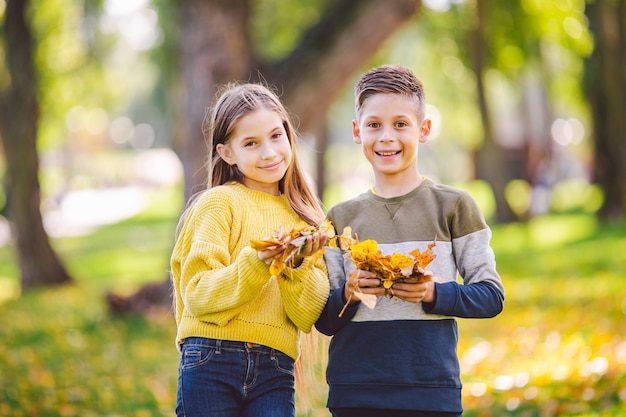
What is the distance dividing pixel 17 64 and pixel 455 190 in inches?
498

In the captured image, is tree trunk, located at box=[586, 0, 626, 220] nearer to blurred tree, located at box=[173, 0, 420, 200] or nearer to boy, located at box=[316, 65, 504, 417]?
blurred tree, located at box=[173, 0, 420, 200]

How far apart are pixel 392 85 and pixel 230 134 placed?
688mm

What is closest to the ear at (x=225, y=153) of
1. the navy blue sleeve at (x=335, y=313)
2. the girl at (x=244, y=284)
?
the girl at (x=244, y=284)

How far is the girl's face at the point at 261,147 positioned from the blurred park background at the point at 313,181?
858 millimetres

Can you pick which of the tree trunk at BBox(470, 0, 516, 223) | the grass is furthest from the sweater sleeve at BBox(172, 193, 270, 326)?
the tree trunk at BBox(470, 0, 516, 223)

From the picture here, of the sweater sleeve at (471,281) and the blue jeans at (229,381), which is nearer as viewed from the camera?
the sweater sleeve at (471,281)

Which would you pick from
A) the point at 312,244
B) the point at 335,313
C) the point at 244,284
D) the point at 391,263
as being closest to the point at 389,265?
the point at 391,263

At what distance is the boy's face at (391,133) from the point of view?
10.2ft

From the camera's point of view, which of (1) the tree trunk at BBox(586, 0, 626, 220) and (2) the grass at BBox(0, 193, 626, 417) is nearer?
(2) the grass at BBox(0, 193, 626, 417)

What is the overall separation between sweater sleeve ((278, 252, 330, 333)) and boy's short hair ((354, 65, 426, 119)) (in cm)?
65

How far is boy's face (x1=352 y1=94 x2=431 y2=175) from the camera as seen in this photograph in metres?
3.12

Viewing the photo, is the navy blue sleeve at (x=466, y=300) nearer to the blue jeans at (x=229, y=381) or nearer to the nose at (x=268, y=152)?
the blue jeans at (x=229, y=381)

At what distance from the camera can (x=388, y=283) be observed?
9.14ft

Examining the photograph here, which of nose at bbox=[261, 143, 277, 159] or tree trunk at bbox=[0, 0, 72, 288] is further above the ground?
tree trunk at bbox=[0, 0, 72, 288]
